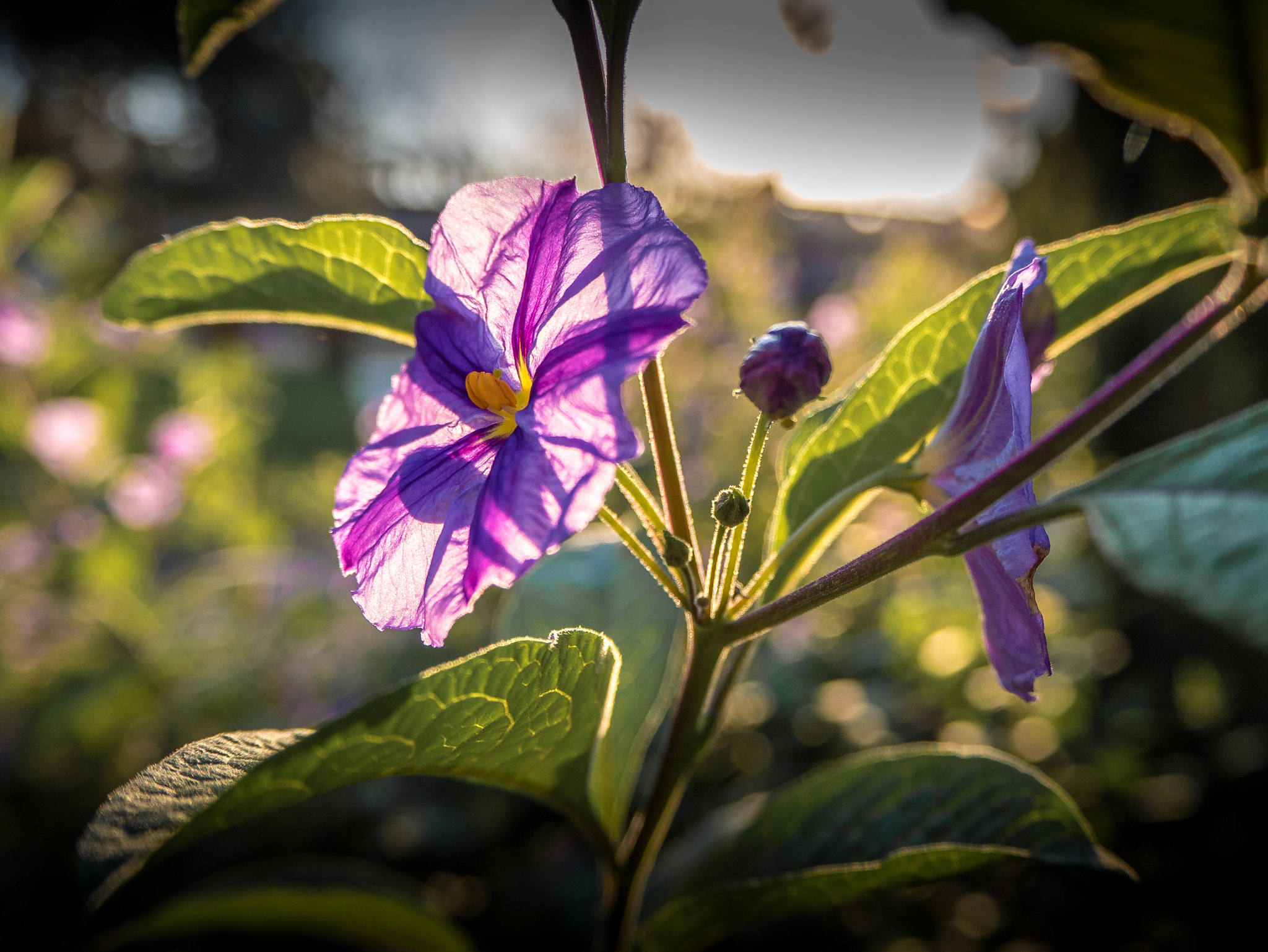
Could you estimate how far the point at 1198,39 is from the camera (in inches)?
23.5

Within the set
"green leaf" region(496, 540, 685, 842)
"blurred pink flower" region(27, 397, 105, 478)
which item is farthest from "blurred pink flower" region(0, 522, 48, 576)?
"green leaf" region(496, 540, 685, 842)

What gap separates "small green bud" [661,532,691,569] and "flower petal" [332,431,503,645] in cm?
16

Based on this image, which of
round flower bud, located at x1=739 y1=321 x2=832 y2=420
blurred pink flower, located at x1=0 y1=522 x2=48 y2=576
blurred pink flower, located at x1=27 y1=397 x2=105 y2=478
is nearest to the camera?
round flower bud, located at x1=739 y1=321 x2=832 y2=420

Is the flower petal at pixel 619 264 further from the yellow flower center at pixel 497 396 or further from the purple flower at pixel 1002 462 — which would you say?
the purple flower at pixel 1002 462

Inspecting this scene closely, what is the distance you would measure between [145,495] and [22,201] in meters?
1.34

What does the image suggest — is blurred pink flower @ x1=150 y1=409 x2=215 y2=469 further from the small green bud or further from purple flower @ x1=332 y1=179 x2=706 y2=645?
the small green bud

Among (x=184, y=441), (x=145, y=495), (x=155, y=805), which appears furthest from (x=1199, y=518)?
(x=184, y=441)

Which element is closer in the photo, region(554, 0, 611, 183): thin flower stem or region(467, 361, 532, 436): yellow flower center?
region(554, 0, 611, 183): thin flower stem

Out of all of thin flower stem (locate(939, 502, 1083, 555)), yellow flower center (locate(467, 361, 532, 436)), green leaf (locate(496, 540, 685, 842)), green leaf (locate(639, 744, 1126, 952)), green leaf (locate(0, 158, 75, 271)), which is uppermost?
green leaf (locate(0, 158, 75, 271))

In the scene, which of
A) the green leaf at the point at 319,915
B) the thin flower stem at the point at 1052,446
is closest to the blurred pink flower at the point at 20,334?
the green leaf at the point at 319,915

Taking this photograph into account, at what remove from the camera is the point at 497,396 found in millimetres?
742

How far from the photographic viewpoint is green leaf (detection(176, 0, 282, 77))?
0.62m

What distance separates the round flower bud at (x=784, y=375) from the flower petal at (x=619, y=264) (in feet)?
0.51

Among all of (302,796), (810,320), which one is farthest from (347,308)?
(810,320)
